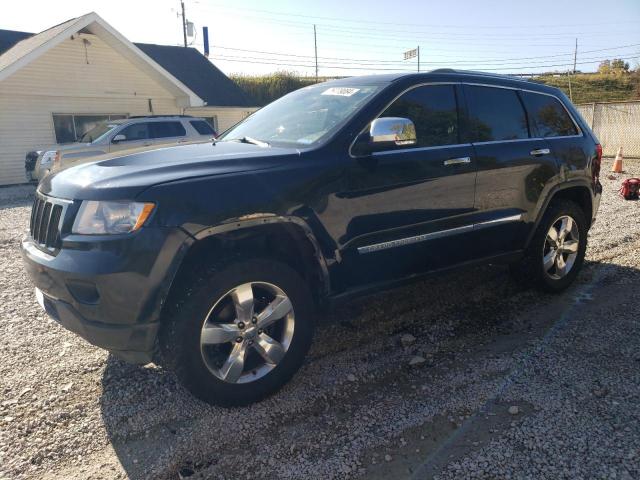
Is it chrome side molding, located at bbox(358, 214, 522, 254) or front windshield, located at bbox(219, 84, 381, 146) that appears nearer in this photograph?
chrome side molding, located at bbox(358, 214, 522, 254)

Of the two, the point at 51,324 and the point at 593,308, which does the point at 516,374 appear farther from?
the point at 51,324

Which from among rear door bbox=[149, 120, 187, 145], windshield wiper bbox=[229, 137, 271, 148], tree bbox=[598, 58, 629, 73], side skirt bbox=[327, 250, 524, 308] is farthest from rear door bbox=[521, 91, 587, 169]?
tree bbox=[598, 58, 629, 73]

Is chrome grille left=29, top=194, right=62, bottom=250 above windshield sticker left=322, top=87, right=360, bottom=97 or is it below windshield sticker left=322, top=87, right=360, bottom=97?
below

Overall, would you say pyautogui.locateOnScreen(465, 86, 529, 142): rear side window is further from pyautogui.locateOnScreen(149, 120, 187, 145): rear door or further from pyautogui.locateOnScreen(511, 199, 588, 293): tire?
pyautogui.locateOnScreen(149, 120, 187, 145): rear door

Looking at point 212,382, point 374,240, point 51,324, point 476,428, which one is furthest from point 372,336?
point 51,324

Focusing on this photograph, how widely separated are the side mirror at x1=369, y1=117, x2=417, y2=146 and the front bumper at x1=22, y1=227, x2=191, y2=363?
53.3 inches

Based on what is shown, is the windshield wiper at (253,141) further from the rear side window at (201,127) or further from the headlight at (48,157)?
the headlight at (48,157)

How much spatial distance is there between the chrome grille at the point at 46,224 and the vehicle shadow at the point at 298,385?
103 cm

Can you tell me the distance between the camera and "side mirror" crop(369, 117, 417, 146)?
3002 mm

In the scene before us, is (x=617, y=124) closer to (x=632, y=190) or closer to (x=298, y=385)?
(x=632, y=190)

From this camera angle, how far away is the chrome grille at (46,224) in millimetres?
2625

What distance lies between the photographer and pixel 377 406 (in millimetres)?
2859

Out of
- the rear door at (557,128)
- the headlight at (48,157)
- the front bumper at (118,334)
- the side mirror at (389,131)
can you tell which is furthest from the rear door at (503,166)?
the headlight at (48,157)

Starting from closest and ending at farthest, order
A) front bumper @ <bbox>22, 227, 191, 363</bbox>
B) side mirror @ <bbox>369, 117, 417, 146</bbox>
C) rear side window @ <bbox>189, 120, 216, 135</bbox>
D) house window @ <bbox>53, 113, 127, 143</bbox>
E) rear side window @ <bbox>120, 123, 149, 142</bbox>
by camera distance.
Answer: front bumper @ <bbox>22, 227, 191, 363</bbox>, side mirror @ <bbox>369, 117, 417, 146</bbox>, rear side window @ <bbox>120, 123, 149, 142</bbox>, rear side window @ <bbox>189, 120, 216, 135</bbox>, house window @ <bbox>53, 113, 127, 143</bbox>
